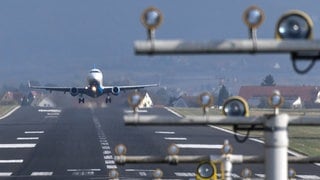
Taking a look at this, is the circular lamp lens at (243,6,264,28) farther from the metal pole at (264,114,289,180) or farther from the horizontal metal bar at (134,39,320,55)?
the metal pole at (264,114,289,180)

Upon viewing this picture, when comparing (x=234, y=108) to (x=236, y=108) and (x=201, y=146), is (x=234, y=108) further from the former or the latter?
(x=201, y=146)

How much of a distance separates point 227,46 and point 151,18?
38.5 inches

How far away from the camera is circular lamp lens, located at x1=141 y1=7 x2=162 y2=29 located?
12.4 meters

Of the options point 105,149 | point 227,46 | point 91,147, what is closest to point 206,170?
point 227,46

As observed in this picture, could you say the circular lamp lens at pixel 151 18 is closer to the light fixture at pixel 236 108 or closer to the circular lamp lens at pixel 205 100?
the circular lamp lens at pixel 205 100

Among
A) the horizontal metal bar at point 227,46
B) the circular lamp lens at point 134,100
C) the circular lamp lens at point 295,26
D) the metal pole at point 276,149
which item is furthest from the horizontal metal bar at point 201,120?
the horizontal metal bar at point 227,46

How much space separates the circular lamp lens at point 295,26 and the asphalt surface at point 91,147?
130 ft

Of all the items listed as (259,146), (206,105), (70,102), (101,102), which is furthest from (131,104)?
(70,102)

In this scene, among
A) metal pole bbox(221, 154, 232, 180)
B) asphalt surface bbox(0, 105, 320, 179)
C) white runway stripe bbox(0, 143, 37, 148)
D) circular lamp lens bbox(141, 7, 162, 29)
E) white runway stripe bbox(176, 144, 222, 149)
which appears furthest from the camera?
white runway stripe bbox(0, 143, 37, 148)

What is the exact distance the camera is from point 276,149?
41.9 ft

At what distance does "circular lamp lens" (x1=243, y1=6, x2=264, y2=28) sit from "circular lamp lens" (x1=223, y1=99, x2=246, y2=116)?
65.5 inches

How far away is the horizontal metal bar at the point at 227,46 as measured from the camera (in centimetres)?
1205

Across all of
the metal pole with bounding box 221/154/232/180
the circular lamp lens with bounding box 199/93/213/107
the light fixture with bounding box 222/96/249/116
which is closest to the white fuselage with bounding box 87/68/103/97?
the metal pole with bounding box 221/154/232/180

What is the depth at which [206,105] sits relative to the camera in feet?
44.9
